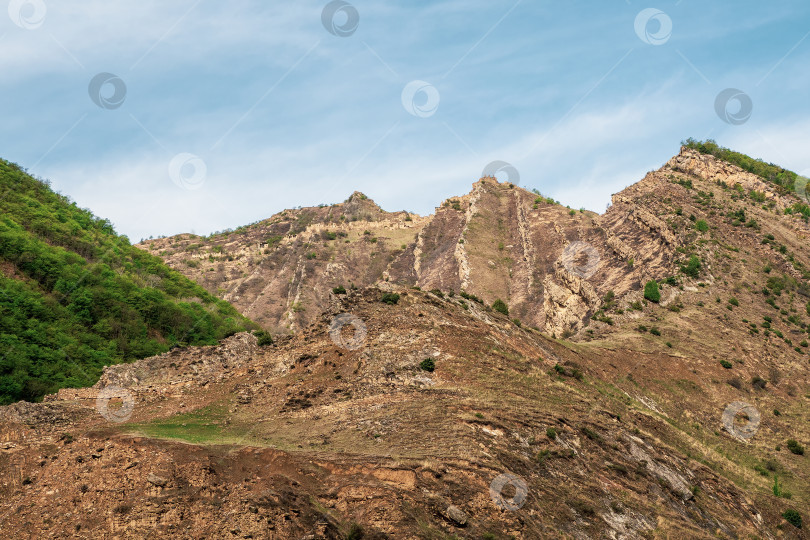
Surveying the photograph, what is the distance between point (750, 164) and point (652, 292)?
57365 mm

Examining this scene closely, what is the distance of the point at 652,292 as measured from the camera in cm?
7488

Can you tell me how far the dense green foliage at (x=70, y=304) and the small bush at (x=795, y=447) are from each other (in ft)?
152

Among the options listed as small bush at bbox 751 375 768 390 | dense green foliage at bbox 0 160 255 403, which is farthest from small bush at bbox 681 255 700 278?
dense green foliage at bbox 0 160 255 403

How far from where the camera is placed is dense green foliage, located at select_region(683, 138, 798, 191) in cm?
11156

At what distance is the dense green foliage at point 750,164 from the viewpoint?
11156 centimetres

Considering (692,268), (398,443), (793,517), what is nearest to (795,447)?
(793,517)

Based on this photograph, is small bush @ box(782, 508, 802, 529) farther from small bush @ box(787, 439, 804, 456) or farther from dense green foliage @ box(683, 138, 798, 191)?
dense green foliage @ box(683, 138, 798, 191)

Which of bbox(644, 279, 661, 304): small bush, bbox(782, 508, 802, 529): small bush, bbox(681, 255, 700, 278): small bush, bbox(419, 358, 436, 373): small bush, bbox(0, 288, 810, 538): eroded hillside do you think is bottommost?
bbox(782, 508, 802, 529): small bush

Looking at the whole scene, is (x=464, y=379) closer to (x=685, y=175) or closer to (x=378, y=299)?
(x=378, y=299)

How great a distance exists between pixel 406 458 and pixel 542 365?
2080 centimetres

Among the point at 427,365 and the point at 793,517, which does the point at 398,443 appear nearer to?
the point at 427,365

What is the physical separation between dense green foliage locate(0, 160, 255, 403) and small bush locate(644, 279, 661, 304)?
1852 inches

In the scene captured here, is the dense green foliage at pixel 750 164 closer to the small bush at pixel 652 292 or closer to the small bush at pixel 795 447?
the small bush at pixel 652 292

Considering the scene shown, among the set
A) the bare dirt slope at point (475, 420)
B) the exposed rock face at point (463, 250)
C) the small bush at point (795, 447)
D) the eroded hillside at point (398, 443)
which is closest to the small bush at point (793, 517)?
the bare dirt slope at point (475, 420)
